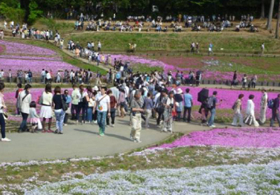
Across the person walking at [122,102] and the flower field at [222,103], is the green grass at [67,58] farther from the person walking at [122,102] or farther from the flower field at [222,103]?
the person walking at [122,102]

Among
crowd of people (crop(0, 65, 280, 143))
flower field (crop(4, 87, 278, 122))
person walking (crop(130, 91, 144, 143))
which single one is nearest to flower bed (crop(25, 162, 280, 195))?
person walking (crop(130, 91, 144, 143))

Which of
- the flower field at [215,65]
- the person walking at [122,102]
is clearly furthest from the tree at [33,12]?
the person walking at [122,102]

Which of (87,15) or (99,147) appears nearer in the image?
(99,147)

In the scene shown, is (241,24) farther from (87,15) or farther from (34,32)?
(34,32)

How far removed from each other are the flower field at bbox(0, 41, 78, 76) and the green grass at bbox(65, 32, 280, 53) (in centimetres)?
1006

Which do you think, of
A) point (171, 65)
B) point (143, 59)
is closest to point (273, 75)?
point (171, 65)

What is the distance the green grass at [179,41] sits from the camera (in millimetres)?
60341

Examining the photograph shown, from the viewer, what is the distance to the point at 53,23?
66.6 m

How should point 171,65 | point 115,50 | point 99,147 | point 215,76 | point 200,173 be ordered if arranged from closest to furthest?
1. point 200,173
2. point 99,147
3. point 215,76
4. point 171,65
5. point 115,50

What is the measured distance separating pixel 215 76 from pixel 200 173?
33928mm

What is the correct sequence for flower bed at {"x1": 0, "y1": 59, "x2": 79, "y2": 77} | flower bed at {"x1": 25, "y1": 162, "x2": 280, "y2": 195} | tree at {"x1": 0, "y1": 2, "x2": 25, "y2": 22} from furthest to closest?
1. tree at {"x1": 0, "y1": 2, "x2": 25, "y2": 22}
2. flower bed at {"x1": 0, "y1": 59, "x2": 79, "y2": 77}
3. flower bed at {"x1": 25, "y1": 162, "x2": 280, "y2": 195}

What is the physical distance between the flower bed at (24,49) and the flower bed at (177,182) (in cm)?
3832

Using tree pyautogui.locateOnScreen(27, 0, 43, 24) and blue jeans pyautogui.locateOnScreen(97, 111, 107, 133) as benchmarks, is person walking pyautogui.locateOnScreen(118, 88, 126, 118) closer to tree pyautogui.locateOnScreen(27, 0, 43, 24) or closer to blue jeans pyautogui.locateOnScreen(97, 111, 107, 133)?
blue jeans pyautogui.locateOnScreen(97, 111, 107, 133)

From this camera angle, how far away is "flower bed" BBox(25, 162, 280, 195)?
38.1 feet
